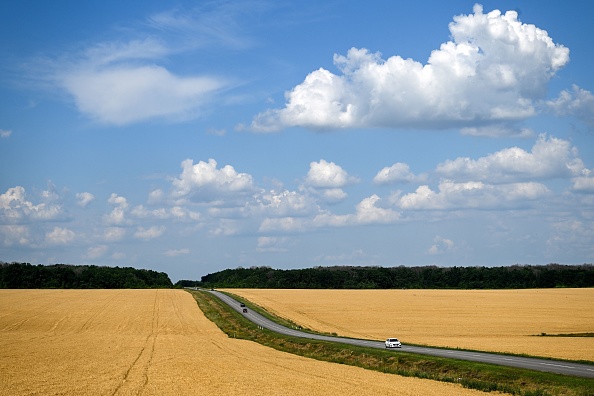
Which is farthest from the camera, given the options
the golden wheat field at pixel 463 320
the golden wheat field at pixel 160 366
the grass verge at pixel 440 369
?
the golden wheat field at pixel 463 320

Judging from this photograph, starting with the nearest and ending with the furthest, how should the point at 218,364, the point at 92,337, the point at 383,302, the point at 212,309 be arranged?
the point at 218,364
the point at 92,337
the point at 212,309
the point at 383,302

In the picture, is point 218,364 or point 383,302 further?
point 383,302

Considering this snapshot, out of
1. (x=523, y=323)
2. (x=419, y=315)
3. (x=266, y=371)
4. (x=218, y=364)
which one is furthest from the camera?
(x=419, y=315)

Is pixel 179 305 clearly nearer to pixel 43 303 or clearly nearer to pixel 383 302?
pixel 43 303

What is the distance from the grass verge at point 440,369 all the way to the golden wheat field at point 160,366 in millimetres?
2166

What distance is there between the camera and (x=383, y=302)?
143 m

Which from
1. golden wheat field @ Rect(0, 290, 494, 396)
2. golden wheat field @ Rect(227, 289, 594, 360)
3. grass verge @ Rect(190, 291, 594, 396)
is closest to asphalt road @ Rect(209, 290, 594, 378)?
grass verge @ Rect(190, 291, 594, 396)

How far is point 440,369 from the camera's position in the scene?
4806cm

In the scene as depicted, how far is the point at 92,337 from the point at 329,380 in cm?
4000

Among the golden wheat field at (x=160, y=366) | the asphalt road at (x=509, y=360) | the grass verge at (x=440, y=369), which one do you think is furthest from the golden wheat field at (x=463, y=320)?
the golden wheat field at (x=160, y=366)

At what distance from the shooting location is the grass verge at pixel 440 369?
38.2m

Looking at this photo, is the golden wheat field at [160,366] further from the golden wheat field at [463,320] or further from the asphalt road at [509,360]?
the golden wheat field at [463,320]

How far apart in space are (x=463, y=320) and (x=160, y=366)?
2587 inches

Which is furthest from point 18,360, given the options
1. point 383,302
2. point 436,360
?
point 383,302
